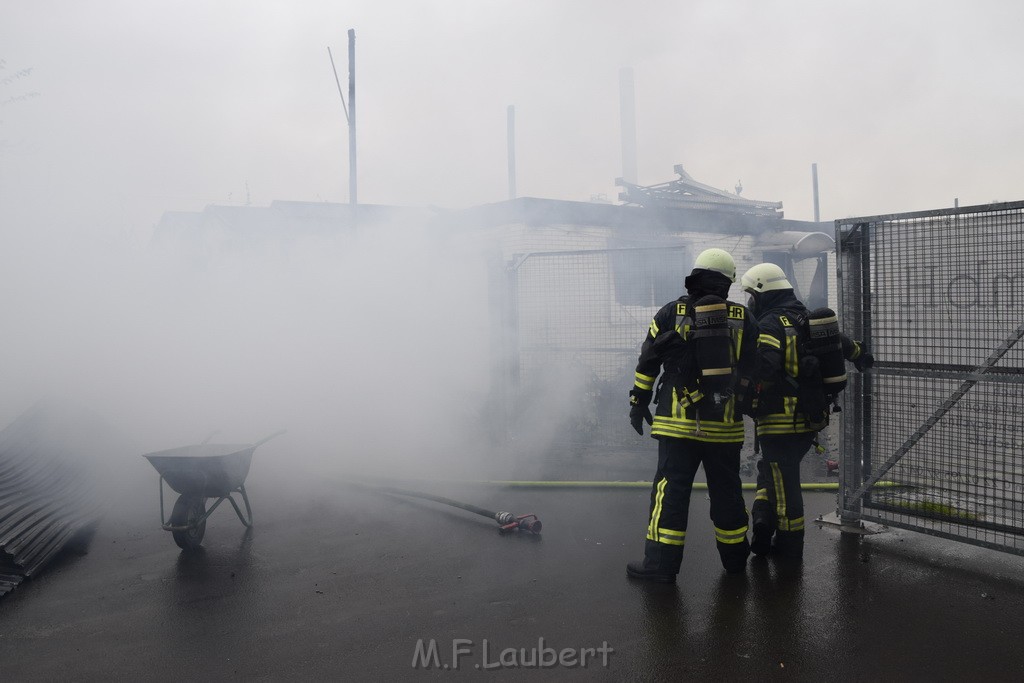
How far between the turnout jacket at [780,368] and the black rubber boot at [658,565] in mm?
1034

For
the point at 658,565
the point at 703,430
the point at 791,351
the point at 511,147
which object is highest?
the point at 511,147

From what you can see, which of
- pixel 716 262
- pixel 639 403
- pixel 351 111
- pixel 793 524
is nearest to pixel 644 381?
pixel 639 403

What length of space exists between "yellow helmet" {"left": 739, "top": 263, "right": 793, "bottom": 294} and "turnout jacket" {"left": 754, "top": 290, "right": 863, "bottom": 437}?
0.15 ft

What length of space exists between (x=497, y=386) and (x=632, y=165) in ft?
33.9

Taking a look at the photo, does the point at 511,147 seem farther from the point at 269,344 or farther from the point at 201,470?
the point at 201,470

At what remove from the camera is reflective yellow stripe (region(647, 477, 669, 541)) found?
4.16 metres

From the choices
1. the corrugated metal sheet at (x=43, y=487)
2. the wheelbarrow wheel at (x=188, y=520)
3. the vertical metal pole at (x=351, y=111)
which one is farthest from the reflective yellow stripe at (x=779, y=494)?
the vertical metal pole at (x=351, y=111)

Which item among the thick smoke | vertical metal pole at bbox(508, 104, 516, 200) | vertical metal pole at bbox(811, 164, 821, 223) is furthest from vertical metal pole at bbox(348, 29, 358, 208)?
vertical metal pole at bbox(811, 164, 821, 223)

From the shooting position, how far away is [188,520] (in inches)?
193

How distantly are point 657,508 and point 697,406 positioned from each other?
66 centimetres

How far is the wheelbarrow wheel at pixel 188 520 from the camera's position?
4844 mm

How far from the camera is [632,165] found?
676 inches

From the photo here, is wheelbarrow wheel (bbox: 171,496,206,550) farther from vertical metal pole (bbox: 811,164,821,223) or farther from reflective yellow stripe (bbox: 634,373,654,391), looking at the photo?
vertical metal pole (bbox: 811,164,821,223)

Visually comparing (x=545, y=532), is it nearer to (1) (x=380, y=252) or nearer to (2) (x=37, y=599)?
(2) (x=37, y=599)
